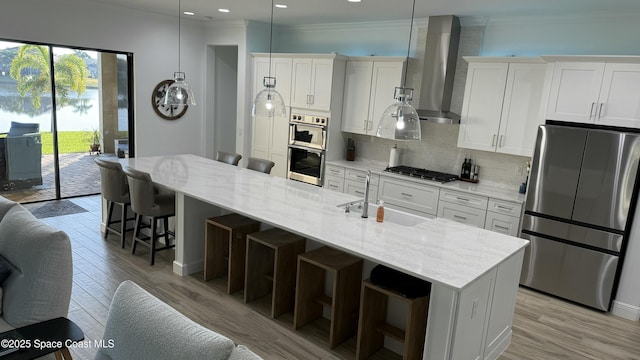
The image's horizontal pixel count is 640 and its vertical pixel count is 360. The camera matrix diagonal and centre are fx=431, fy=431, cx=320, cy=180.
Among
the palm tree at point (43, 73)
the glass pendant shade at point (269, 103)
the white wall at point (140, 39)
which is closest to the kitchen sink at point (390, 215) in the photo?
the glass pendant shade at point (269, 103)

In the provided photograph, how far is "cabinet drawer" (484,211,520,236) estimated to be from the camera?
4.65 metres

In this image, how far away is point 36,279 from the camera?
2.49 m

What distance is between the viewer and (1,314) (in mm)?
2572

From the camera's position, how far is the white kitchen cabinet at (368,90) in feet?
19.0

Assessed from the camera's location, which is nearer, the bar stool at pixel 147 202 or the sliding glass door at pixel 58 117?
the bar stool at pixel 147 202

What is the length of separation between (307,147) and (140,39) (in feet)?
10.5

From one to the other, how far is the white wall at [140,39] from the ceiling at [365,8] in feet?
0.92

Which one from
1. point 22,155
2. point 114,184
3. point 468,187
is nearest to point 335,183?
point 468,187

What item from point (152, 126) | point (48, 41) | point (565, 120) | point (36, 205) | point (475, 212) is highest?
point (48, 41)

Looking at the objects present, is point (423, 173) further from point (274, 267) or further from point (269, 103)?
point (274, 267)

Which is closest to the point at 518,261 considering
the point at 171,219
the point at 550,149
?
the point at 550,149

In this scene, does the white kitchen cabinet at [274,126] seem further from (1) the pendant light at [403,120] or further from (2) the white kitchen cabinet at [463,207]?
(1) the pendant light at [403,120]

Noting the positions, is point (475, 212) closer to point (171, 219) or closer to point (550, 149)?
point (550, 149)

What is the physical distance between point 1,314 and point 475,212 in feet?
14.4
